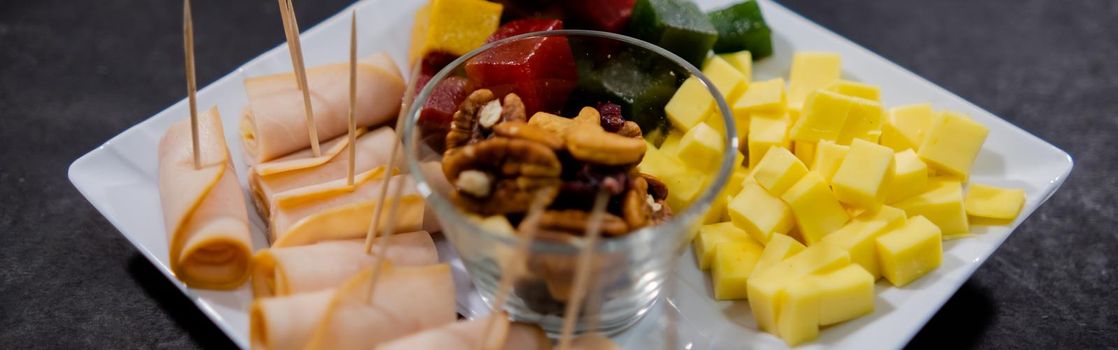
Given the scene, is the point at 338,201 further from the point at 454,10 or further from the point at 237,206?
the point at 454,10

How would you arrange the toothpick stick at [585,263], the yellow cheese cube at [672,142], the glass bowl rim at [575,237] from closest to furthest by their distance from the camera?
the toothpick stick at [585,263], the glass bowl rim at [575,237], the yellow cheese cube at [672,142]

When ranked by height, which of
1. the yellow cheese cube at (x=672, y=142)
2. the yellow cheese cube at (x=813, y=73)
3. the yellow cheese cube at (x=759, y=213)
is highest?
the yellow cheese cube at (x=672, y=142)

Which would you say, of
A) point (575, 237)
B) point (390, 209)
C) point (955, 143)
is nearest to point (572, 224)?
Answer: point (575, 237)

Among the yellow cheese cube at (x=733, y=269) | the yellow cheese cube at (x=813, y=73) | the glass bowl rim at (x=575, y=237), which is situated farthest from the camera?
the yellow cheese cube at (x=813, y=73)

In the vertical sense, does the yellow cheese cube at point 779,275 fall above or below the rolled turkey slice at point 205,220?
below

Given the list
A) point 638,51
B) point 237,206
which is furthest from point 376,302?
point 638,51

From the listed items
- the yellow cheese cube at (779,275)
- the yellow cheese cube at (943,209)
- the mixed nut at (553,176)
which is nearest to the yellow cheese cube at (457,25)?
the mixed nut at (553,176)

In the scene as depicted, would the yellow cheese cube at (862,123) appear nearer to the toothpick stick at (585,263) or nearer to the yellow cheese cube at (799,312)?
the yellow cheese cube at (799,312)
